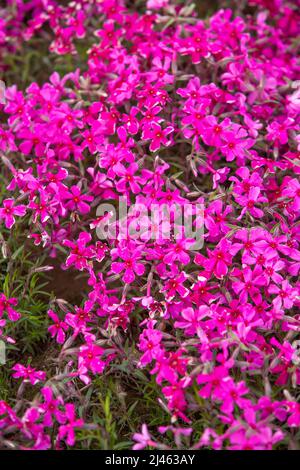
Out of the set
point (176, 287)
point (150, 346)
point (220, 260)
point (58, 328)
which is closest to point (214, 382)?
point (150, 346)

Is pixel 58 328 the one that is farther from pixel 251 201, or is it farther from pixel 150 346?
pixel 251 201

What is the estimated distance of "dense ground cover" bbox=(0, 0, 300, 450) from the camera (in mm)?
3170

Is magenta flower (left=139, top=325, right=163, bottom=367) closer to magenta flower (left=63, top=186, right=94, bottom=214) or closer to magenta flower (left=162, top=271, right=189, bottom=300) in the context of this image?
magenta flower (left=162, top=271, right=189, bottom=300)

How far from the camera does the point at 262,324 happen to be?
3320 mm

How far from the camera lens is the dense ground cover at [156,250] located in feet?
10.4

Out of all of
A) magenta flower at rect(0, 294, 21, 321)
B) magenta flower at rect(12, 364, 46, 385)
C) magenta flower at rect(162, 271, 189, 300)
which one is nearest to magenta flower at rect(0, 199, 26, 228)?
magenta flower at rect(0, 294, 21, 321)

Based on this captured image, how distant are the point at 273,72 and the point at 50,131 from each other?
1.72 metres

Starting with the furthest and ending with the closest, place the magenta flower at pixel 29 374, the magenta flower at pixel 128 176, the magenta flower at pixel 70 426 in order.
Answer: the magenta flower at pixel 128 176
the magenta flower at pixel 29 374
the magenta flower at pixel 70 426

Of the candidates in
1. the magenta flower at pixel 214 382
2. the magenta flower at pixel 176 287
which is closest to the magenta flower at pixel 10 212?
the magenta flower at pixel 176 287

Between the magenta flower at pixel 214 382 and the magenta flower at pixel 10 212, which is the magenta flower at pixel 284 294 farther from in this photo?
the magenta flower at pixel 10 212

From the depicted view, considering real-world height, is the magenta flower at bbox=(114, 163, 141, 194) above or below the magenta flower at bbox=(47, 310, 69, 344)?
above
